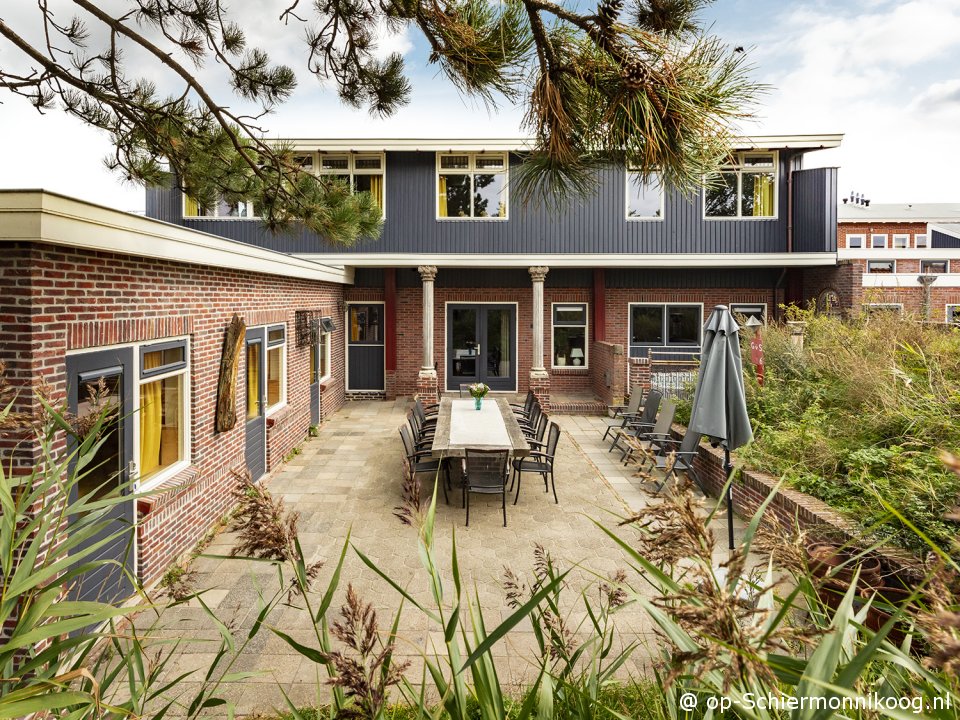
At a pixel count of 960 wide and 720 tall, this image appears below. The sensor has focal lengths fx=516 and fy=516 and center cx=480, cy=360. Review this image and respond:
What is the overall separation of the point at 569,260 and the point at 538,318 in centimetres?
162

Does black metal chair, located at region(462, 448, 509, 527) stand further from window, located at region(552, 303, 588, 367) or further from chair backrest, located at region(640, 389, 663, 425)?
window, located at region(552, 303, 588, 367)

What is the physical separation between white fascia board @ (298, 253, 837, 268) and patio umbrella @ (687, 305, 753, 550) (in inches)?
277

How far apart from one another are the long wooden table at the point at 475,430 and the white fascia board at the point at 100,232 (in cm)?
312

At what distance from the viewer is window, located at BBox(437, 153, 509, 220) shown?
40.4ft

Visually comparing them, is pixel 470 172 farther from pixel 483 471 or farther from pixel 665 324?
pixel 483 471

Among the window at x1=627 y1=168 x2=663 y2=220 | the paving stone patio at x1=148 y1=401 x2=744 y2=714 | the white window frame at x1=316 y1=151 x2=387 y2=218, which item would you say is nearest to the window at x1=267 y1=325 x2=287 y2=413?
the paving stone patio at x1=148 y1=401 x2=744 y2=714

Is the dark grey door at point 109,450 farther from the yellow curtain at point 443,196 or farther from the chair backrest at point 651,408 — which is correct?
the yellow curtain at point 443,196

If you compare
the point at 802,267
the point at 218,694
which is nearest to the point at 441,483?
the point at 218,694

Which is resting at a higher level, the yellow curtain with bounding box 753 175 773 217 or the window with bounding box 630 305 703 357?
the yellow curtain with bounding box 753 175 773 217

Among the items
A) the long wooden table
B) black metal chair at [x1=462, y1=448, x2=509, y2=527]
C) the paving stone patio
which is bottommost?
the paving stone patio

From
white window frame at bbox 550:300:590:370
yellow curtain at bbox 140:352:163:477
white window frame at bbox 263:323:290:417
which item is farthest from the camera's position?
white window frame at bbox 550:300:590:370

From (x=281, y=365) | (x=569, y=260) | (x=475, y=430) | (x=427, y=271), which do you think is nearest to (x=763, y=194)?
(x=569, y=260)

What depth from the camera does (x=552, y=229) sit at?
482 inches

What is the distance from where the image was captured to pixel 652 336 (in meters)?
13.8
